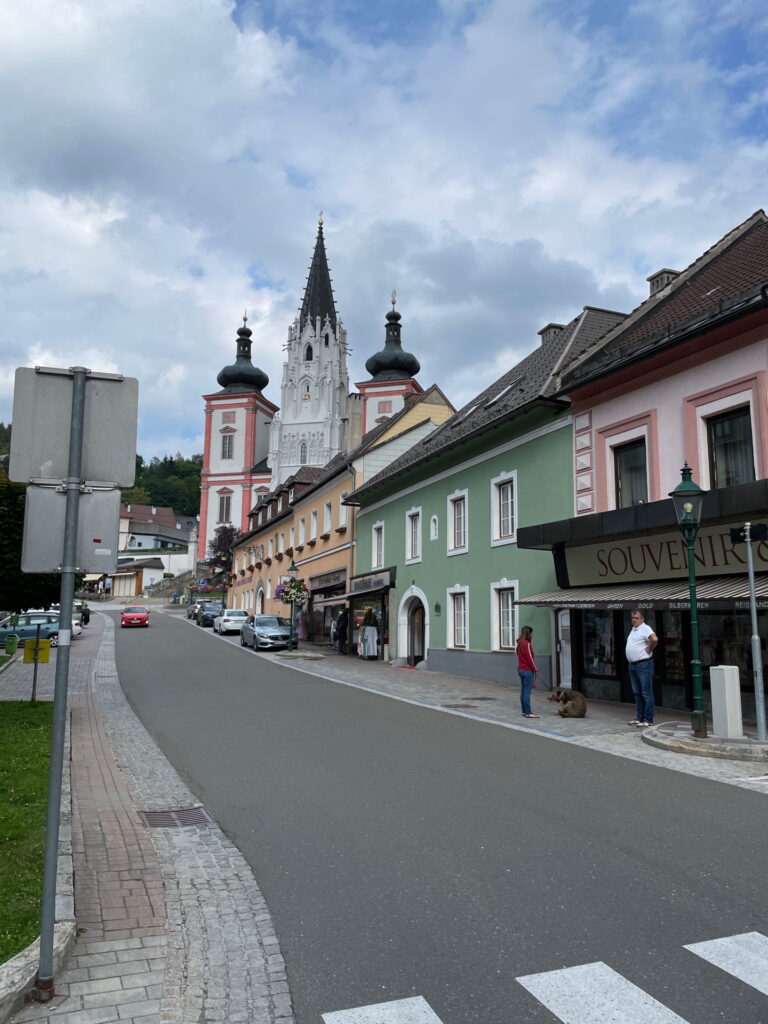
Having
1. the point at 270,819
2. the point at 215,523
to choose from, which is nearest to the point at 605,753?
the point at 270,819

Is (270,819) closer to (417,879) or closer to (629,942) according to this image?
(417,879)

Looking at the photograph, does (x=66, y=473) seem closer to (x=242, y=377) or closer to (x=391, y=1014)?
(x=391, y=1014)

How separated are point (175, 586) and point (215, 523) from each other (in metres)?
9.06

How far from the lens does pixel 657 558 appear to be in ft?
47.8

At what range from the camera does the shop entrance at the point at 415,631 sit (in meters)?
26.2

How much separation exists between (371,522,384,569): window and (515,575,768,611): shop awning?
12870mm

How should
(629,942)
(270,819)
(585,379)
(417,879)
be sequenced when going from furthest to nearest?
(585,379), (270,819), (417,879), (629,942)

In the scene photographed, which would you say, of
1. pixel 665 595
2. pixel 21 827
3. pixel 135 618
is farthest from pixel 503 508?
pixel 135 618

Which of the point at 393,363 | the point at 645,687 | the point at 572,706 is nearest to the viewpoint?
the point at 645,687

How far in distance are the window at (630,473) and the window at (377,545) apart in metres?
13.9

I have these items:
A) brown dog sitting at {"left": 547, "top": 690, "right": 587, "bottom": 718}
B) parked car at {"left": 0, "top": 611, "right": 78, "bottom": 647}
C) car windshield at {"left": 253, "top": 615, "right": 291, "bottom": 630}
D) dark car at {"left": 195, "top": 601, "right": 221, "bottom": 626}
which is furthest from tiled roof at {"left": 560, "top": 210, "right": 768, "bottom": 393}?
dark car at {"left": 195, "top": 601, "right": 221, "bottom": 626}

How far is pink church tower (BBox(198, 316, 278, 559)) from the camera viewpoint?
9050cm

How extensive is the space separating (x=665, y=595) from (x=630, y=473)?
11.8ft

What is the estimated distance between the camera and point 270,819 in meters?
6.95
